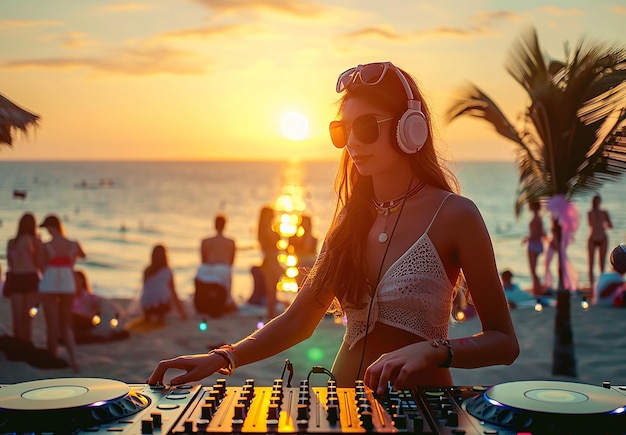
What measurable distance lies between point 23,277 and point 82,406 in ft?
29.1

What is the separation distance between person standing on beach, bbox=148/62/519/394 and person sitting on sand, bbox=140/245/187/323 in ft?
30.2

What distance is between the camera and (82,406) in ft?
5.60

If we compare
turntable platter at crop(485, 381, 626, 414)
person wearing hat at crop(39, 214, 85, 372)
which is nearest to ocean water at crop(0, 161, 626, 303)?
turntable platter at crop(485, 381, 626, 414)

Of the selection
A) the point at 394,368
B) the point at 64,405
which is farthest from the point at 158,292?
the point at 64,405

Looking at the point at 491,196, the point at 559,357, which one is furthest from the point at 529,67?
the point at 491,196

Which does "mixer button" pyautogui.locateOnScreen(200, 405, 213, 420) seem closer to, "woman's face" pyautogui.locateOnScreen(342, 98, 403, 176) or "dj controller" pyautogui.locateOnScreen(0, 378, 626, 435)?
"dj controller" pyautogui.locateOnScreen(0, 378, 626, 435)

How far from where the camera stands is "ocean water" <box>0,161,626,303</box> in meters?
27.4

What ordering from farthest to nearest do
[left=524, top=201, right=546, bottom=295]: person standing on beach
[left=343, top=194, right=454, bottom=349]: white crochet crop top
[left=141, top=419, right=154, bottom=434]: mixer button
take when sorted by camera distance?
[left=524, top=201, right=546, bottom=295]: person standing on beach → [left=343, top=194, right=454, bottom=349]: white crochet crop top → [left=141, top=419, right=154, bottom=434]: mixer button

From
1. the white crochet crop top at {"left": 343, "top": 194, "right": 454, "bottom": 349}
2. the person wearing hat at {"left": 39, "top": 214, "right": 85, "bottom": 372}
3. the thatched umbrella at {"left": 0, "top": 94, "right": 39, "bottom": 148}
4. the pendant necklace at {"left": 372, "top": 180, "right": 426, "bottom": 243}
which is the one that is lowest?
the person wearing hat at {"left": 39, "top": 214, "right": 85, "bottom": 372}

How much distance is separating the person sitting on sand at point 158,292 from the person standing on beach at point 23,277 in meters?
1.98

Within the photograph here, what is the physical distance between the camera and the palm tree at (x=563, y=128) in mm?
7859

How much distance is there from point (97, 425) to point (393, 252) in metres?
1.23

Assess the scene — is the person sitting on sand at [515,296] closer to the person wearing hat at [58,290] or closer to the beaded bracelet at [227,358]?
the person wearing hat at [58,290]

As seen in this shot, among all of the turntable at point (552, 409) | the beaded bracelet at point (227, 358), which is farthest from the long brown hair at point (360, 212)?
the turntable at point (552, 409)
